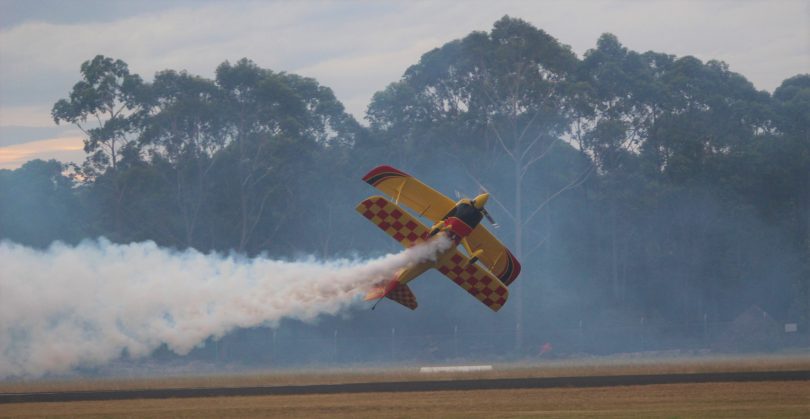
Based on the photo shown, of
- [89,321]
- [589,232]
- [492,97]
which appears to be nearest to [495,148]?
[492,97]

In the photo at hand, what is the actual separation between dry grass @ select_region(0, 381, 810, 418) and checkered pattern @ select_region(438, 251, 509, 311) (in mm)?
3380

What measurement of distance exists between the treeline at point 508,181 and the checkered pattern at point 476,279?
39.3 metres

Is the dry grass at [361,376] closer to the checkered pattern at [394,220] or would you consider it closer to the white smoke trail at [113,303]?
the white smoke trail at [113,303]

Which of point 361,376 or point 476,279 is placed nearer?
point 476,279

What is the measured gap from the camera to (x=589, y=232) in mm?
83750

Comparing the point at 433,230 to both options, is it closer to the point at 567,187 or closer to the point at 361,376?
the point at 361,376

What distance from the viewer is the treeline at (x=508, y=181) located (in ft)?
257

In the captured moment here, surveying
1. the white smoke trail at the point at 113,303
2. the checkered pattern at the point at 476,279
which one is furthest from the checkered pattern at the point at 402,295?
the white smoke trail at the point at 113,303

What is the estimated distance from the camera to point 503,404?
3419 centimetres

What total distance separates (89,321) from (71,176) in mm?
42501

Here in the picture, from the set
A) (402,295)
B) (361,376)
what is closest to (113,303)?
(361,376)

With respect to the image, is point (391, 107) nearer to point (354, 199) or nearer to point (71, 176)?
point (354, 199)

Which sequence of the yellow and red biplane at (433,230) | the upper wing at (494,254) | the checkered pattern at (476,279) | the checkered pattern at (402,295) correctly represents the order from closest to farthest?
1. the yellow and red biplane at (433,230)
2. the checkered pattern at (402,295)
3. the checkered pattern at (476,279)
4. the upper wing at (494,254)

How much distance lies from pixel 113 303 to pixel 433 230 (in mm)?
15972
